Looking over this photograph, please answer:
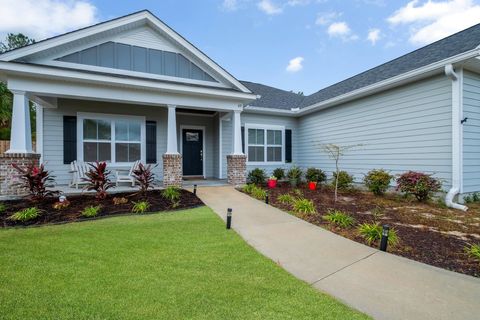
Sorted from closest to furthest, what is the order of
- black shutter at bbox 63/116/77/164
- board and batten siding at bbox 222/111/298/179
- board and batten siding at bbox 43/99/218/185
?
board and batten siding at bbox 43/99/218/185 → black shutter at bbox 63/116/77/164 → board and batten siding at bbox 222/111/298/179

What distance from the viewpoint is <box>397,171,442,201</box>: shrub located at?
7.17 meters

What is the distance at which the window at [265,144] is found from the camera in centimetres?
1234

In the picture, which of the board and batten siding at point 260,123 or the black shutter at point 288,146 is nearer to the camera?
the board and batten siding at point 260,123

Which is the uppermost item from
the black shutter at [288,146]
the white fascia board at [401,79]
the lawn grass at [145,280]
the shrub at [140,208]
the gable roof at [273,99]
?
the gable roof at [273,99]

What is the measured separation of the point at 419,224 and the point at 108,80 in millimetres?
9029

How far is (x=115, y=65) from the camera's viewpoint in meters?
9.09

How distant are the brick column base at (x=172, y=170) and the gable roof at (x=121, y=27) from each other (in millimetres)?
3775

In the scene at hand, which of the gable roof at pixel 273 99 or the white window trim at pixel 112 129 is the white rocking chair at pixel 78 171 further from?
the gable roof at pixel 273 99

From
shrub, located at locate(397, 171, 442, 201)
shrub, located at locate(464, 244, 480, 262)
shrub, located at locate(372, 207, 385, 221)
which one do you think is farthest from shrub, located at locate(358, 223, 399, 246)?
shrub, located at locate(397, 171, 442, 201)

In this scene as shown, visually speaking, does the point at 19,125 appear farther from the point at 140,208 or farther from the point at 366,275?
the point at 366,275

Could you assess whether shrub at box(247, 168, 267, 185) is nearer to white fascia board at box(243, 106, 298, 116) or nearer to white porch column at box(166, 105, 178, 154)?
white fascia board at box(243, 106, 298, 116)

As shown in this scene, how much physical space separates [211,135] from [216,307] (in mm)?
10355

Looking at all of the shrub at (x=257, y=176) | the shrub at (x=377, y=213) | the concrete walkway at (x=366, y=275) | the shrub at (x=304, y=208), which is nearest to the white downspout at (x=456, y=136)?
the shrub at (x=377, y=213)

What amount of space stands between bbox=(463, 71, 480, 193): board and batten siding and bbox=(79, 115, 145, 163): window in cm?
1064
